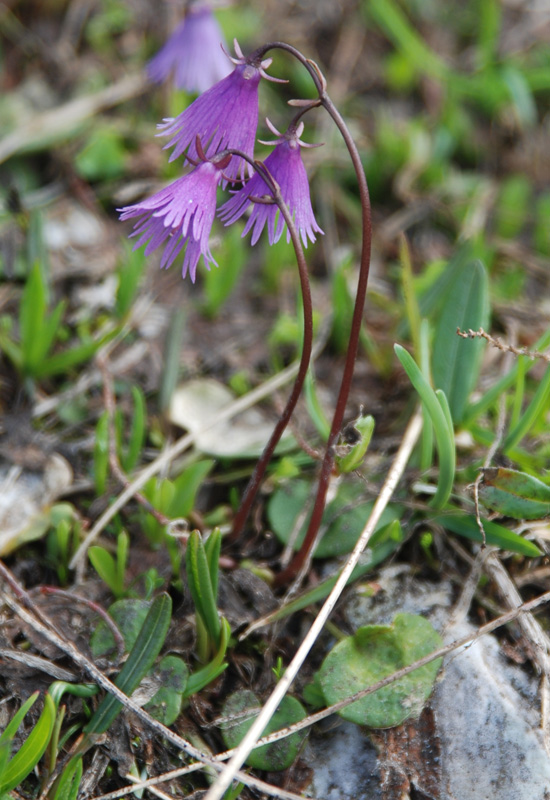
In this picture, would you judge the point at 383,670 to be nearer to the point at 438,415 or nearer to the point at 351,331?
the point at 438,415

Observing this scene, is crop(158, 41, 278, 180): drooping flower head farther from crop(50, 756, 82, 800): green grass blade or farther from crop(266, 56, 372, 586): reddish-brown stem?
crop(50, 756, 82, 800): green grass blade

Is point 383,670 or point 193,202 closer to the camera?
point 193,202

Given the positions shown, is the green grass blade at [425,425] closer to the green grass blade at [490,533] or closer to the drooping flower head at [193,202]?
the green grass blade at [490,533]

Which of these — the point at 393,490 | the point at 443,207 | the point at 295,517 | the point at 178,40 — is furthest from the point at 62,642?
the point at 443,207

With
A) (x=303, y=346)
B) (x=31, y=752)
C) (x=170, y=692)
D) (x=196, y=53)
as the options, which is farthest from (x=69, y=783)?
(x=196, y=53)

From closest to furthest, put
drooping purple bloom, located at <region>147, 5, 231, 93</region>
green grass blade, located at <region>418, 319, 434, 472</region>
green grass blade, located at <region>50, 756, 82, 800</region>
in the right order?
1. green grass blade, located at <region>50, 756, 82, 800</region>
2. green grass blade, located at <region>418, 319, 434, 472</region>
3. drooping purple bloom, located at <region>147, 5, 231, 93</region>

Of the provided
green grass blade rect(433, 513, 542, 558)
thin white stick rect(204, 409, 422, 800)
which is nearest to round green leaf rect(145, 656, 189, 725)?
thin white stick rect(204, 409, 422, 800)

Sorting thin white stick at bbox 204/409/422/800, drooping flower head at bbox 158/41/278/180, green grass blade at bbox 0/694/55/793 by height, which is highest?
drooping flower head at bbox 158/41/278/180

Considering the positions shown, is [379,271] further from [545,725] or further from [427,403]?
[545,725]
